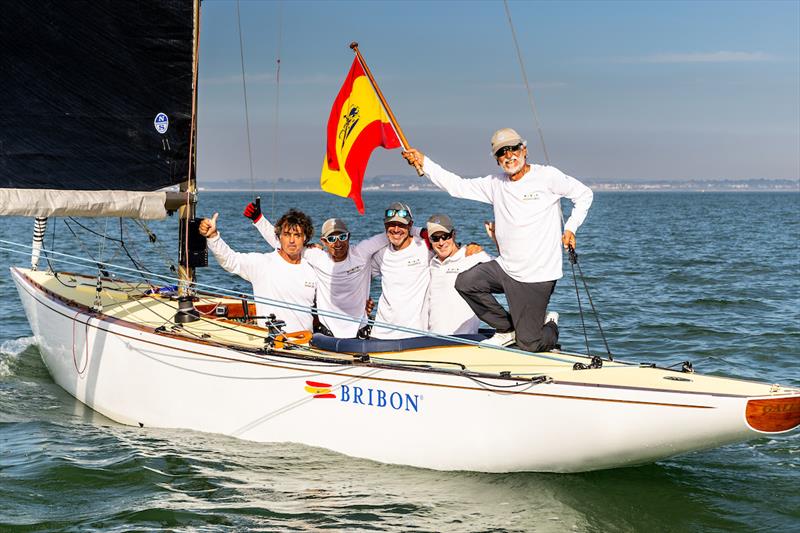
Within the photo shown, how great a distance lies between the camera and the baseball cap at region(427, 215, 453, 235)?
23.5 ft

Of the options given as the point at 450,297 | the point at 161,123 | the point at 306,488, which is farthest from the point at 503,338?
the point at 161,123

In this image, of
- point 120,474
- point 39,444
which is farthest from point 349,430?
point 39,444

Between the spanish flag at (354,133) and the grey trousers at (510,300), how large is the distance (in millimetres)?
1331

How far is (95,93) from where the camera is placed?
7676 mm

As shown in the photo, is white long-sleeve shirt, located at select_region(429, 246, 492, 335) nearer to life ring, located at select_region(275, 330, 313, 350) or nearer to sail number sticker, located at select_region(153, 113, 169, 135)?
life ring, located at select_region(275, 330, 313, 350)

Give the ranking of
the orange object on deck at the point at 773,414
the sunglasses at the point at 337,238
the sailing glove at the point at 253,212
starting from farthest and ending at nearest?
the sailing glove at the point at 253,212 → the sunglasses at the point at 337,238 → the orange object on deck at the point at 773,414

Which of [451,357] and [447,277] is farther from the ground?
A: [447,277]

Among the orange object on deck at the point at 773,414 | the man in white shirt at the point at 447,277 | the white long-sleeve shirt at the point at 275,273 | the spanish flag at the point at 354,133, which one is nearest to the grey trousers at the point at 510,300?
the man in white shirt at the point at 447,277

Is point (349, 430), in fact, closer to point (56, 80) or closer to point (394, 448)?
point (394, 448)

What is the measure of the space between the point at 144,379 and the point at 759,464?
198 inches

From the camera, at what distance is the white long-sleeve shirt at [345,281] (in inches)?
297

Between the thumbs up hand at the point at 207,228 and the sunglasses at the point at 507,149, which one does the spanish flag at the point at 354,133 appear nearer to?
the thumbs up hand at the point at 207,228

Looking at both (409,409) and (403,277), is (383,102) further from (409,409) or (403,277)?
(409,409)

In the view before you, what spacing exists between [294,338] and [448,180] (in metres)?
1.82
